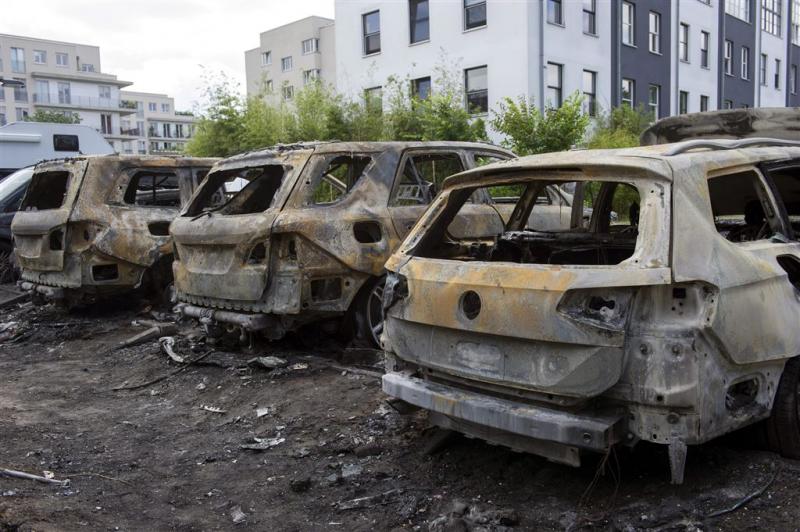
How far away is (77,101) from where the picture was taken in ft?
272

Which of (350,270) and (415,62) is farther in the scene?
(415,62)

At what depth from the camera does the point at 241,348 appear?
7.15m

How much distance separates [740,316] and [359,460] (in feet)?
7.67

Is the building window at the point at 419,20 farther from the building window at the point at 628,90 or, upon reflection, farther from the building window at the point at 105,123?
the building window at the point at 105,123

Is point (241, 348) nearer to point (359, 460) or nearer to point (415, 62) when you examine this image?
point (359, 460)

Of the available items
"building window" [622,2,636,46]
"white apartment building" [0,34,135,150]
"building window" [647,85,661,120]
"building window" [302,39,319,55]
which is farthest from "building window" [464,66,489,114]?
"white apartment building" [0,34,135,150]

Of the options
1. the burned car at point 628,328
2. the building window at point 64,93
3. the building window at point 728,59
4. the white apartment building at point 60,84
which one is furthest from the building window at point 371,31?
the building window at point 64,93

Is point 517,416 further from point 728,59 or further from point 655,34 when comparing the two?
point 728,59

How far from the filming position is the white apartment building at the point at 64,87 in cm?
7888

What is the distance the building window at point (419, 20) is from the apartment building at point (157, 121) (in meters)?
80.9

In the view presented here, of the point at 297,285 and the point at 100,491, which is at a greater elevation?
the point at 297,285

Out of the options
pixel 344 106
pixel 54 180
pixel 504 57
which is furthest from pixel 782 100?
pixel 54 180

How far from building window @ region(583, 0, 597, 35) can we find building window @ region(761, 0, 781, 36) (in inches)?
628

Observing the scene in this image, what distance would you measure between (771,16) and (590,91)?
1812 centimetres
